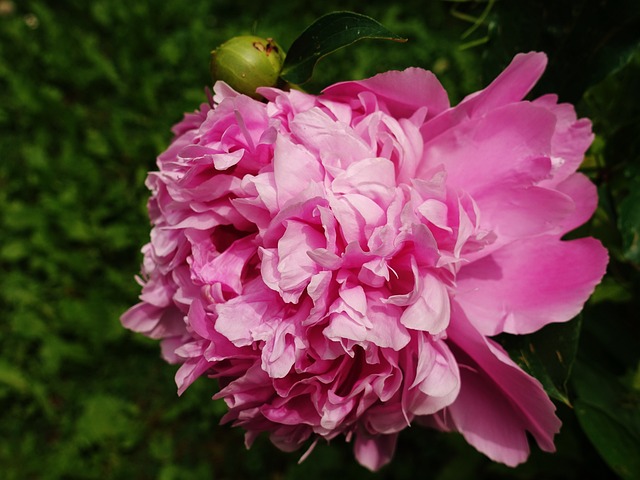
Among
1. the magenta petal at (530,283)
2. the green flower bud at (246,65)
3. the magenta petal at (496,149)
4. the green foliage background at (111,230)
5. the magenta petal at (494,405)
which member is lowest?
the green foliage background at (111,230)

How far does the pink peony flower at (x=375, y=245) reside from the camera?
48cm

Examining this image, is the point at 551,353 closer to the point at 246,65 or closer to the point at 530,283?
the point at 530,283

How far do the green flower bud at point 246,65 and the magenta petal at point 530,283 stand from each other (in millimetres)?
225

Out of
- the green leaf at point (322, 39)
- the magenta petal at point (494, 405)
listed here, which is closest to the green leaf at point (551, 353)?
the magenta petal at point (494, 405)

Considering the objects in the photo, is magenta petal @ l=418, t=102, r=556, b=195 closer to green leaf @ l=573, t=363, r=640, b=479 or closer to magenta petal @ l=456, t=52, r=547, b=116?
magenta petal @ l=456, t=52, r=547, b=116

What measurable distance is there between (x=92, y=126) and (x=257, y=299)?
1.45 m

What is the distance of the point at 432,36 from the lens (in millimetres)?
1723

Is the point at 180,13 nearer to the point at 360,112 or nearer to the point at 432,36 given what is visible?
the point at 432,36

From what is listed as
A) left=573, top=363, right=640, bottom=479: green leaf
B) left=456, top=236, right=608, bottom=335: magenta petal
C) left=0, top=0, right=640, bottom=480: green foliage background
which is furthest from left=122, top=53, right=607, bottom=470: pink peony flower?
left=0, top=0, right=640, bottom=480: green foliage background

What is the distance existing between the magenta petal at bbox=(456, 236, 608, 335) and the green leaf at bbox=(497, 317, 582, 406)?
3cm

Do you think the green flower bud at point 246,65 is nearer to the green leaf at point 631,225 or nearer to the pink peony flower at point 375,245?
the pink peony flower at point 375,245

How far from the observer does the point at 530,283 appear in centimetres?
51

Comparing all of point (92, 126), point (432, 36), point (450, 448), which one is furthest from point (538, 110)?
point (92, 126)

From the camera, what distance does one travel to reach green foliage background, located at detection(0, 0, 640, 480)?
1.41 metres
